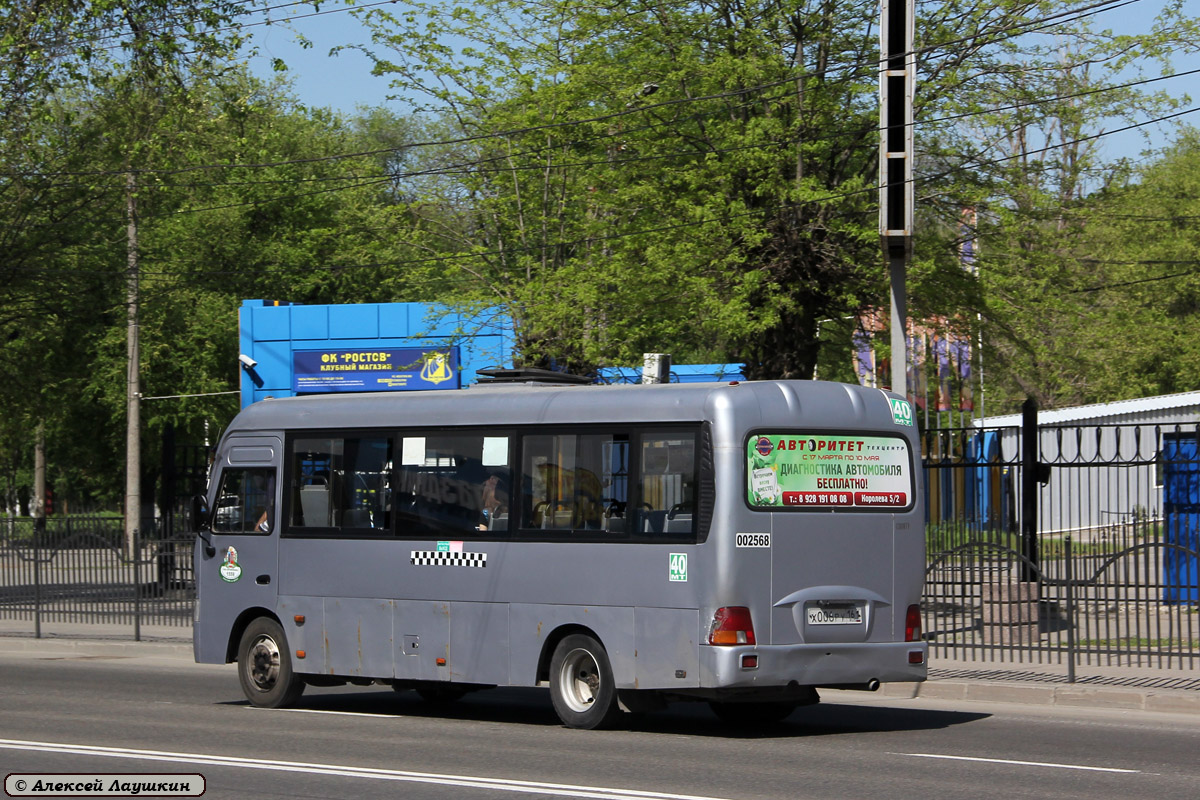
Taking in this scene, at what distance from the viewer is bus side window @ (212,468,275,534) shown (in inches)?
595

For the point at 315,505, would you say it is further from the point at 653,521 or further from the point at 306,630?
the point at 653,521

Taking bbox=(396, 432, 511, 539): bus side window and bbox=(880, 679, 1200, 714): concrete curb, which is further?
bbox=(880, 679, 1200, 714): concrete curb

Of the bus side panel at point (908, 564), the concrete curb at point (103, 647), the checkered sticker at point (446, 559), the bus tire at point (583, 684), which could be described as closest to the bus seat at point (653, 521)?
the bus tire at point (583, 684)

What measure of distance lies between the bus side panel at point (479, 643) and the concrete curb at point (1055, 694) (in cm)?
441

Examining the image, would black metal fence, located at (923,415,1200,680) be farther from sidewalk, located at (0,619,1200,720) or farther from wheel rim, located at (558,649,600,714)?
wheel rim, located at (558,649,600,714)

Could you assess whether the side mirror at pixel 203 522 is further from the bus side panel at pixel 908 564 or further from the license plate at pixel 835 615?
the bus side panel at pixel 908 564

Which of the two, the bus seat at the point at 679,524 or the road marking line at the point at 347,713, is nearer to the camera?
the bus seat at the point at 679,524

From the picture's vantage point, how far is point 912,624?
41.8ft

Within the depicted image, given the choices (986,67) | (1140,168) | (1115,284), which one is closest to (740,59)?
(986,67)

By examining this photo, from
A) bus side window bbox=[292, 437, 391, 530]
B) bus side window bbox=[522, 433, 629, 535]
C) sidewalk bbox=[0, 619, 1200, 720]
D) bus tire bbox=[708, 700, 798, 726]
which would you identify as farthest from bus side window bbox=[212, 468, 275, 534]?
sidewalk bbox=[0, 619, 1200, 720]

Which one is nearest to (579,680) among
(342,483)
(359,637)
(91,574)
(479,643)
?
(479,643)

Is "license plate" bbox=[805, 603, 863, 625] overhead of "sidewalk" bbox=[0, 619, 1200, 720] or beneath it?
overhead

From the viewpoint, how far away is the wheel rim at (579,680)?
41.3 feet

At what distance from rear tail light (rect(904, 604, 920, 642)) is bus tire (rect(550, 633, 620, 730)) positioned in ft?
7.99
